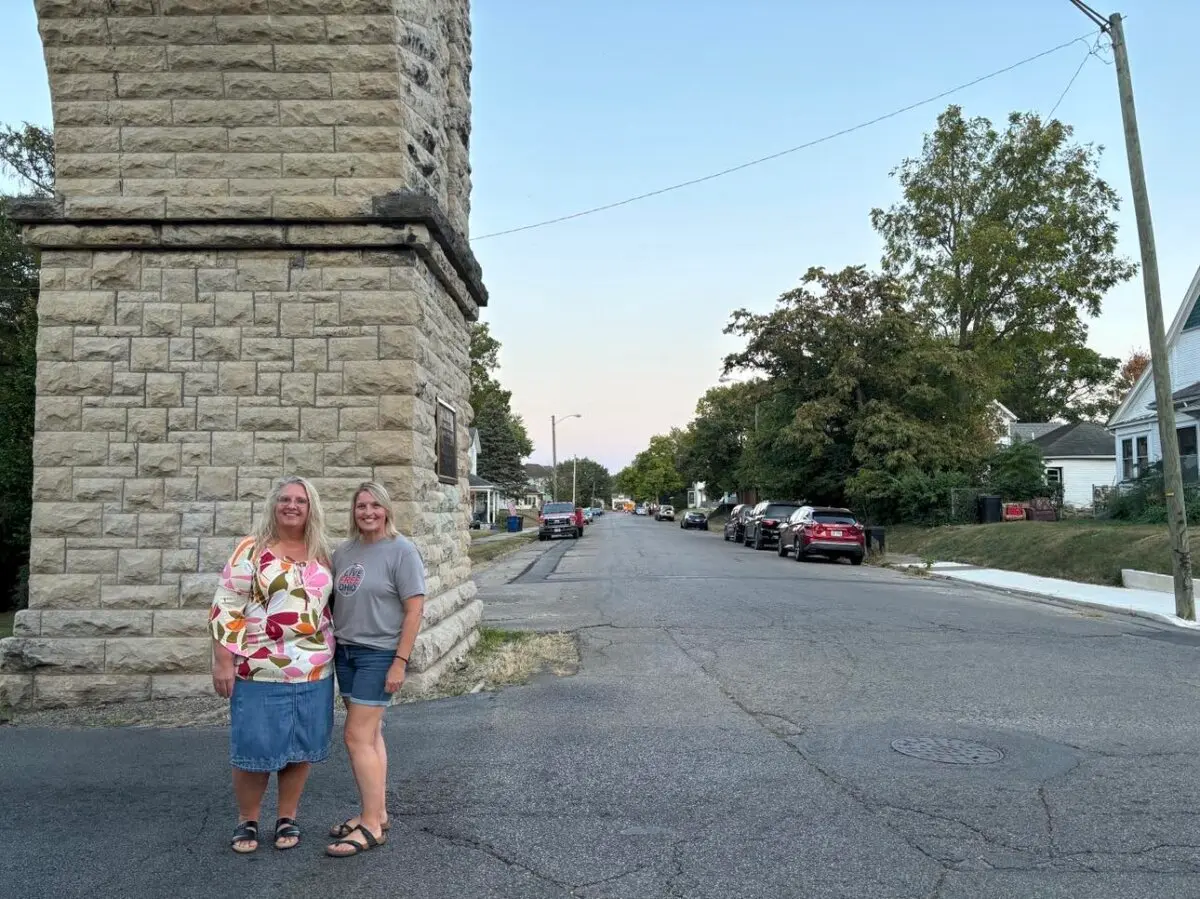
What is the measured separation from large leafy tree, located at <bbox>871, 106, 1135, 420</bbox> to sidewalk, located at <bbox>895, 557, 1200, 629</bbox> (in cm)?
1997

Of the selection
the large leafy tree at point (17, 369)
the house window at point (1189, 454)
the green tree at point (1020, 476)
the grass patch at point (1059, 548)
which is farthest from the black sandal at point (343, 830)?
the green tree at point (1020, 476)

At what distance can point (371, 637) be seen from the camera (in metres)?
4.32

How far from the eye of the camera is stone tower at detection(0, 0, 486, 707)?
295 inches

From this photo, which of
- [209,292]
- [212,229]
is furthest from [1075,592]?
[212,229]

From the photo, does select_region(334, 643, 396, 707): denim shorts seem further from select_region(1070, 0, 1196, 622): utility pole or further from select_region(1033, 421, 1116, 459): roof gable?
select_region(1033, 421, 1116, 459): roof gable

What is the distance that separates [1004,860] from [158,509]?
6.51 m

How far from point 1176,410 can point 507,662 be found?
26.2 meters

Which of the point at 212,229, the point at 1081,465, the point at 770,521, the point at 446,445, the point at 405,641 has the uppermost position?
the point at 212,229

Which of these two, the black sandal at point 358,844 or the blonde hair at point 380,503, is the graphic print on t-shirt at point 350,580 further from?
the black sandal at point 358,844

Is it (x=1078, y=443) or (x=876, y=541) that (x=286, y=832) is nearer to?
(x=876, y=541)

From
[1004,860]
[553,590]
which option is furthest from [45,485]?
[553,590]

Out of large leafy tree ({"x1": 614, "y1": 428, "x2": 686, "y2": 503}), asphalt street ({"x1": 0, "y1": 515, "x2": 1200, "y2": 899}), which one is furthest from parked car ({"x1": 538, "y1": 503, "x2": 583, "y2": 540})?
large leafy tree ({"x1": 614, "y1": 428, "x2": 686, "y2": 503})

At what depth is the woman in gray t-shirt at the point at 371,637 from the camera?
4.30 metres

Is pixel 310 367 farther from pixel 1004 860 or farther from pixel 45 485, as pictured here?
pixel 1004 860
